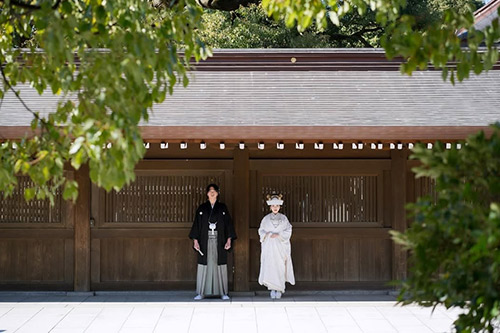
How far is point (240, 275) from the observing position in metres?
11.2

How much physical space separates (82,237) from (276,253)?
2803 mm

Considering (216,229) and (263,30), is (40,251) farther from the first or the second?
(263,30)

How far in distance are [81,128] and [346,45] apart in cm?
2301

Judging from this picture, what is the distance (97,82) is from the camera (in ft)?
12.5

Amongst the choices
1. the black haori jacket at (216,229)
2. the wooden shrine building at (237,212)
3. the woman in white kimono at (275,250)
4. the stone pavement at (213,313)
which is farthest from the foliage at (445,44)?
the wooden shrine building at (237,212)

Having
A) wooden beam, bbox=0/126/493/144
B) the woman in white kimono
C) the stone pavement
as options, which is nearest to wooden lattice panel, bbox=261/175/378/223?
the woman in white kimono

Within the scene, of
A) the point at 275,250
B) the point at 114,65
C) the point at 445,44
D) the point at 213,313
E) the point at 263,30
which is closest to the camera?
the point at 114,65

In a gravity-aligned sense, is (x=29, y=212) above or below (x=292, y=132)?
below

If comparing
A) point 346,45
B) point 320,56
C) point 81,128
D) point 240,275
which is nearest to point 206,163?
point 240,275

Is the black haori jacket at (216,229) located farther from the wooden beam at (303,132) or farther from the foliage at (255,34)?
the foliage at (255,34)

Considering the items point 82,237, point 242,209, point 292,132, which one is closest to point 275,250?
point 242,209

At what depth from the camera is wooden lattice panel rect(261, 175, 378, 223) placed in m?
11.3

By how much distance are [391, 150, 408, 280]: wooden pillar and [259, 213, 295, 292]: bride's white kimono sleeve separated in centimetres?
155

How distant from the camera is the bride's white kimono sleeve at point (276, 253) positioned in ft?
35.3
